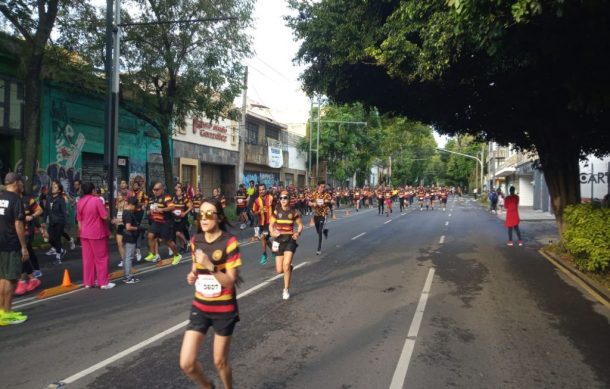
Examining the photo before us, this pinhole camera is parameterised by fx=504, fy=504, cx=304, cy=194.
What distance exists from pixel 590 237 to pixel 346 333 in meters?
6.53

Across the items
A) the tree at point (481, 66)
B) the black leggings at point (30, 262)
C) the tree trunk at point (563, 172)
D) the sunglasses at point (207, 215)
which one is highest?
the tree at point (481, 66)

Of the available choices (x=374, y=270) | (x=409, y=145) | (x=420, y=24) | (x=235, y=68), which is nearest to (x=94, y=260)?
(x=374, y=270)

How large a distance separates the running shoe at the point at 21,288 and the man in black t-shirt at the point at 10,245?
6.19ft

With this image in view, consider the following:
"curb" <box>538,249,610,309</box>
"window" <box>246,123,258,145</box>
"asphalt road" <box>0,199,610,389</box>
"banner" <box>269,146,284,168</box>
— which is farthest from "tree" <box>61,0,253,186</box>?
"banner" <box>269,146,284,168</box>

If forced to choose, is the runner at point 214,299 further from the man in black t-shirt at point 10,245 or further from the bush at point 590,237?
the bush at point 590,237

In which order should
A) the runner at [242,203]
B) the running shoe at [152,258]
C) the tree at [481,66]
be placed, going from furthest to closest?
the runner at [242,203] < the running shoe at [152,258] < the tree at [481,66]

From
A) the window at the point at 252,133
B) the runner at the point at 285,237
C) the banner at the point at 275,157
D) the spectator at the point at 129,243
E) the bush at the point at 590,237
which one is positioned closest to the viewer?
the runner at the point at 285,237

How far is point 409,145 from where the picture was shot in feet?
295

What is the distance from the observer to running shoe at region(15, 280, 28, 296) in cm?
842

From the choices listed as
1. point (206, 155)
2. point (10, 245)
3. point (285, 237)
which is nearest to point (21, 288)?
point (10, 245)

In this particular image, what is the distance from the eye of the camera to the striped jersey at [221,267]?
3.82 meters

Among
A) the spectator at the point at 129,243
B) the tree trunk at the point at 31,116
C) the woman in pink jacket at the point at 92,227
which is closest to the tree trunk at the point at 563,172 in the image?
the spectator at the point at 129,243

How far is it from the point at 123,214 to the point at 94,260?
Answer: 133 cm

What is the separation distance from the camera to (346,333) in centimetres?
621
